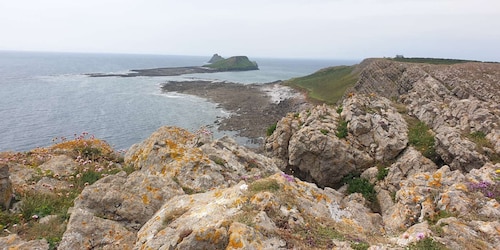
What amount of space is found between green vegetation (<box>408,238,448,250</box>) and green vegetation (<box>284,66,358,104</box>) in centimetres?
8060

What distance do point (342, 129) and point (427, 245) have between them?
69.6 ft

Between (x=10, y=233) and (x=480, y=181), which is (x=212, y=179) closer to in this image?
(x=10, y=233)

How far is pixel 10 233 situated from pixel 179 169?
6.26 meters

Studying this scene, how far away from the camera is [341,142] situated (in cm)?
2647

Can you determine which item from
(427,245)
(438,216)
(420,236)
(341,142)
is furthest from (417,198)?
(341,142)

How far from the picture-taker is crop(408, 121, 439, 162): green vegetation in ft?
77.4

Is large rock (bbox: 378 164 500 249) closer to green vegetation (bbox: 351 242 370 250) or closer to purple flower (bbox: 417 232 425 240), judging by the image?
purple flower (bbox: 417 232 425 240)

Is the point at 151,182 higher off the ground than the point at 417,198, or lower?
higher

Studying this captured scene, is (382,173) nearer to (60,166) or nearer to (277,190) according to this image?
(277,190)

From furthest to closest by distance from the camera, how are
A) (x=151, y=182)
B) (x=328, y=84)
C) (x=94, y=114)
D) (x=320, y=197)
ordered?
(x=328, y=84) < (x=94, y=114) < (x=151, y=182) < (x=320, y=197)

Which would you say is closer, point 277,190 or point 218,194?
point 277,190

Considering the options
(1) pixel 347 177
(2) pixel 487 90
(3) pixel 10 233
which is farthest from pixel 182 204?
(2) pixel 487 90

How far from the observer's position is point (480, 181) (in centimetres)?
1472

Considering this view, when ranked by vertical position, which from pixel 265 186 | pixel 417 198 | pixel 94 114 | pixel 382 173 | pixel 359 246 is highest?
pixel 265 186
